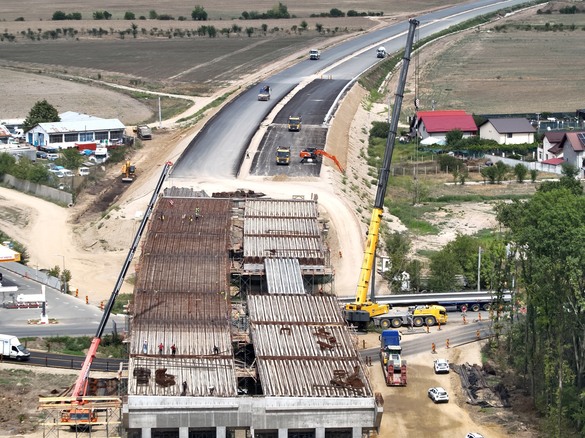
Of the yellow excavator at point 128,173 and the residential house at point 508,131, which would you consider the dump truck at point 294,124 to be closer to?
the yellow excavator at point 128,173

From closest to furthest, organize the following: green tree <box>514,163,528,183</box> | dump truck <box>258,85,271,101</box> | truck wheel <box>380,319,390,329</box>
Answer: truck wheel <box>380,319,390,329</box> → green tree <box>514,163,528,183</box> → dump truck <box>258,85,271,101</box>

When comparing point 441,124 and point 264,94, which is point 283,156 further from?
point 264,94

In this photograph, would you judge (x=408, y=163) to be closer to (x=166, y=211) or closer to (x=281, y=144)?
(x=281, y=144)

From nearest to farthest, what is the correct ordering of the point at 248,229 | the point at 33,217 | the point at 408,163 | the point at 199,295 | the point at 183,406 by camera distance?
the point at 183,406
the point at 199,295
the point at 248,229
the point at 33,217
the point at 408,163

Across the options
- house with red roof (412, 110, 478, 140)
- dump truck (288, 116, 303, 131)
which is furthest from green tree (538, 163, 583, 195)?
dump truck (288, 116, 303, 131)

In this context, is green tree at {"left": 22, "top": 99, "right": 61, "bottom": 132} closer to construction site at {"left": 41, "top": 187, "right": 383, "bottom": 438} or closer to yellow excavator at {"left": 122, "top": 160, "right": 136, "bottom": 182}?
yellow excavator at {"left": 122, "top": 160, "right": 136, "bottom": 182}

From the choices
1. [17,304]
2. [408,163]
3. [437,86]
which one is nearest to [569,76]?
[437,86]
